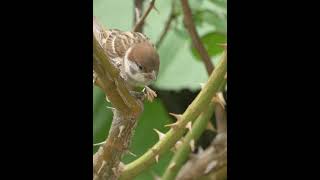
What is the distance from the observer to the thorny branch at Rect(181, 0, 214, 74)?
3.14ft

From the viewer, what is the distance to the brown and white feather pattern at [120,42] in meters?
0.66

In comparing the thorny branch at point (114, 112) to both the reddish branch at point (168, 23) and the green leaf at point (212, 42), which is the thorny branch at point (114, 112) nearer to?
the reddish branch at point (168, 23)

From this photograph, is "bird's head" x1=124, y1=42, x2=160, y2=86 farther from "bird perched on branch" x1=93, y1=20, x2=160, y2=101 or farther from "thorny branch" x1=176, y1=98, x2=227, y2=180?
"thorny branch" x1=176, y1=98, x2=227, y2=180

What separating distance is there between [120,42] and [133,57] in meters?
0.03

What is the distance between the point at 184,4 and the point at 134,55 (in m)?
0.31

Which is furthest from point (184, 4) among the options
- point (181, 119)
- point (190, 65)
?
point (181, 119)

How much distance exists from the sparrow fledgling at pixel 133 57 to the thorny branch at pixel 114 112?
1 centimetres

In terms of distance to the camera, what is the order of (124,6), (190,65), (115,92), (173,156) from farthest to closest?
(190,65), (173,156), (124,6), (115,92)

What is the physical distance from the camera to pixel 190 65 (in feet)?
3.42

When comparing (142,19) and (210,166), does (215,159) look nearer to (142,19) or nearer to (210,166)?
(210,166)

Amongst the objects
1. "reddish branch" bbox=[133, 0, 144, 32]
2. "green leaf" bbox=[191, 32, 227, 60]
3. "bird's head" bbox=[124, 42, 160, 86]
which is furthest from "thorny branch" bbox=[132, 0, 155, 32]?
"green leaf" bbox=[191, 32, 227, 60]

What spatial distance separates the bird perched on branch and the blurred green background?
2 cm
